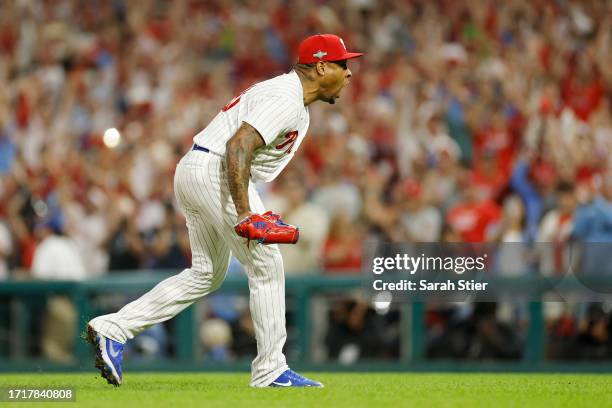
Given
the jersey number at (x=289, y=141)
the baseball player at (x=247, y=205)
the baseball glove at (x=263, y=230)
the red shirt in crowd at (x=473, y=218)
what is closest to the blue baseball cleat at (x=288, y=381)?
the baseball player at (x=247, y=205)

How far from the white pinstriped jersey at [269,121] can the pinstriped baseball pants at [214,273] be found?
13cm

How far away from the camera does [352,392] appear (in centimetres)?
678

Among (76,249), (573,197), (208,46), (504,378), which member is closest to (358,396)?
(504,378)

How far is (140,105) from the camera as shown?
14375mm

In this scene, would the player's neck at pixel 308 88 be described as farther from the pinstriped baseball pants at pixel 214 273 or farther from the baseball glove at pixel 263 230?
the baseball glove at pixel 263 230

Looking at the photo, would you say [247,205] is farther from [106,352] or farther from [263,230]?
[106,352]

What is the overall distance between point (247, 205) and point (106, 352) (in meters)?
1.23

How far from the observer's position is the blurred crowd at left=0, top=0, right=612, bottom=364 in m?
11.2

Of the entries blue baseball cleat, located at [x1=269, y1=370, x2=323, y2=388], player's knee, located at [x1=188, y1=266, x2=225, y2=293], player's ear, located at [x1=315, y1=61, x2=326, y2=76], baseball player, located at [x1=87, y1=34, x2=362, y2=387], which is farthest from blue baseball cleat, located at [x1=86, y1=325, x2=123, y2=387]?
player's ear, located at [x1=315, y1=61, x2=326, y2=76]

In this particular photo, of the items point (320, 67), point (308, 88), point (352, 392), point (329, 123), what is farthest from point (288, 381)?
point (329, 123)

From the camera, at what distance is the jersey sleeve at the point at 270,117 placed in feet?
21.3

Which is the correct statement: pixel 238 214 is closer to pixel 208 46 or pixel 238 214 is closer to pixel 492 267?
pixel 492 267

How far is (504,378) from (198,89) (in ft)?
23.2

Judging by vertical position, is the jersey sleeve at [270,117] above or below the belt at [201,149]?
above
